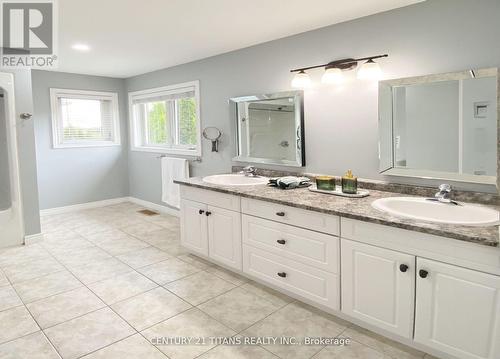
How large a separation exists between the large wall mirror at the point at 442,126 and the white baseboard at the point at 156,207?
3261mm

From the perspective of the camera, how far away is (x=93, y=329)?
2.21 m

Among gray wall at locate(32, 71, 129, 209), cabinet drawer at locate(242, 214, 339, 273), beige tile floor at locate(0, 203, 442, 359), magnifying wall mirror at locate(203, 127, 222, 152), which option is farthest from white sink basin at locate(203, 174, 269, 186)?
gray wall at locate(32, 71, 129, 209)

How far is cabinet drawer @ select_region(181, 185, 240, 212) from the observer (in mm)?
2824

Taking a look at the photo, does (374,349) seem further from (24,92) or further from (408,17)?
(24,92)

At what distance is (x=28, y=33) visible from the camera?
116 inches

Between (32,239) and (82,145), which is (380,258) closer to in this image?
(32,239)

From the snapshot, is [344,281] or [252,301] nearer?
[344,281]

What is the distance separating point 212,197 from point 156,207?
261 centimetres

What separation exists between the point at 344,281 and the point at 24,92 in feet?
12.3

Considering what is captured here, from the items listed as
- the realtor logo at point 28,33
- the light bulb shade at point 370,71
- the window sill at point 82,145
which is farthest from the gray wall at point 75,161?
the light bulb shade at point 370,71

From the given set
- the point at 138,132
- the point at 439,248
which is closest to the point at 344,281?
the point at 439,248

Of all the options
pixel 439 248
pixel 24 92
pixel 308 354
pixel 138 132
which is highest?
pixel 24 92

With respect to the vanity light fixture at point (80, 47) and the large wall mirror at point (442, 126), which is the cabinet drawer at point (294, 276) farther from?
the vanity light fixture at point (80, 47)

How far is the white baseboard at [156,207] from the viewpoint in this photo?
5001mm
